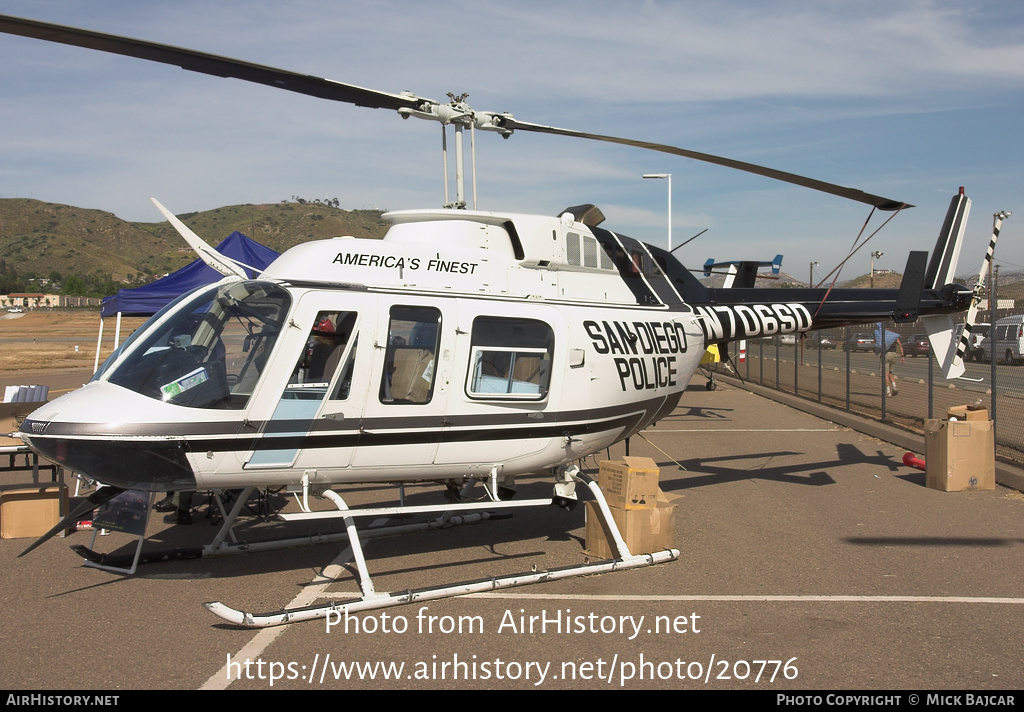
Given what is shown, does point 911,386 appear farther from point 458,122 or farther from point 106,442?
point 106,442

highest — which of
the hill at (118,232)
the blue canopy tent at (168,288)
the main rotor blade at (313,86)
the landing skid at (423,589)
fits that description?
the hill at (118,232)

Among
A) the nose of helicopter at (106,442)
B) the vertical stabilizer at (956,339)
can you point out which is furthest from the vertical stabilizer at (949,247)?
the nose of helicopter at (106,442)

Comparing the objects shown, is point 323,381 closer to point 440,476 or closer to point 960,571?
point 440,476

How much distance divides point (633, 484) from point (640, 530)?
1.38 ft

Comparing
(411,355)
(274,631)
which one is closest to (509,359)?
(411,355)

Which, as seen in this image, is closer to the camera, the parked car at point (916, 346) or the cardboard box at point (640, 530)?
the cardboard box at point (640, 530)

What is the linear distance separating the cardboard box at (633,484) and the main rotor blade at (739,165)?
304cm

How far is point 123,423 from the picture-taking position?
5.14 metres

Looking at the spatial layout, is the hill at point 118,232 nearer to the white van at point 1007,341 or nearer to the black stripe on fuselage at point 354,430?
the white van at point 1007,341

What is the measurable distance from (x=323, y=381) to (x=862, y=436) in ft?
38.8

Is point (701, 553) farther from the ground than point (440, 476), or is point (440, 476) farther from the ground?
point (440, 476)

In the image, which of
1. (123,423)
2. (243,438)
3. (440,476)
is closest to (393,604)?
(440,476)

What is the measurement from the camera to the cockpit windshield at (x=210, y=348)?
539 cm

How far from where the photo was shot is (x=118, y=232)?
15350 centimetres
